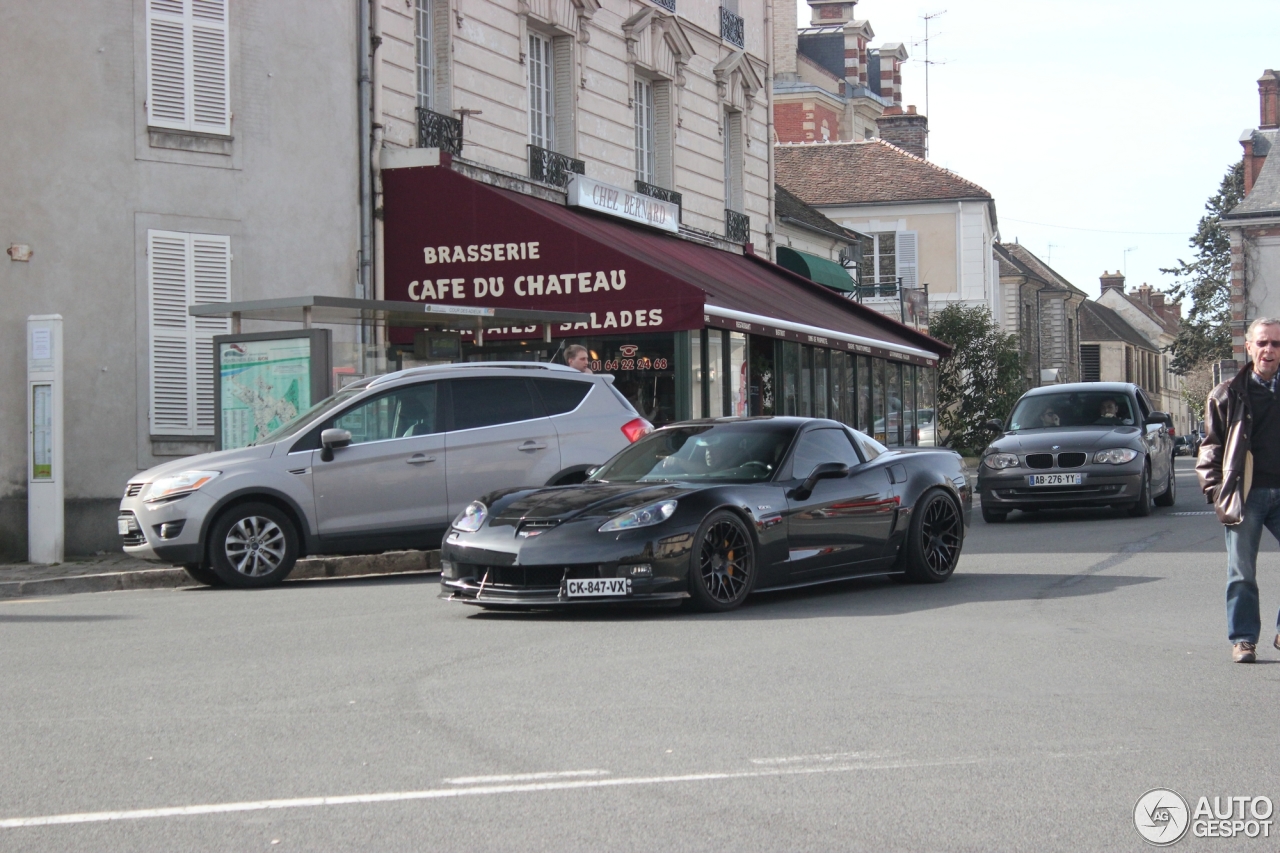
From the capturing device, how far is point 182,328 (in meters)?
16.8

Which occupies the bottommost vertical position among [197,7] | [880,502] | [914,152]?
[880,502]

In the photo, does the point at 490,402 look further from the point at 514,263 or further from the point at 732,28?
the point at 732,28

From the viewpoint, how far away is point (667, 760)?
18.2ft

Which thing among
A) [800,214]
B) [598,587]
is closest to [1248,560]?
[598,587]

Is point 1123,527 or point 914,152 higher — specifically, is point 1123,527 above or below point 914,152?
below

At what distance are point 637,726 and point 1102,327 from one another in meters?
84.9

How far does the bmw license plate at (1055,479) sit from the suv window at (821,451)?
7.16 meters

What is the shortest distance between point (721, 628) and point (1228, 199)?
71.3 metres

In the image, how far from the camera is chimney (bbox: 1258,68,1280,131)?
183ft

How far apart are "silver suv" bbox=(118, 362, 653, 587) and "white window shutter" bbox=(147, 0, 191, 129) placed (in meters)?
5.22

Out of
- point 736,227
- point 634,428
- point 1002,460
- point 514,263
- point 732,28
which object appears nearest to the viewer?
point 634,428

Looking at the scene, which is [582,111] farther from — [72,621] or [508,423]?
[72,621]

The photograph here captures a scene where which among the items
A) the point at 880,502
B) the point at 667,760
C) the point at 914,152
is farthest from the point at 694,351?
the point at 914,152

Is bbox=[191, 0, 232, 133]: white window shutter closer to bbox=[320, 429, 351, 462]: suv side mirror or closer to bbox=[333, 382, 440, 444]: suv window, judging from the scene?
bbox=[333, 382, 440, 444]: suv window
